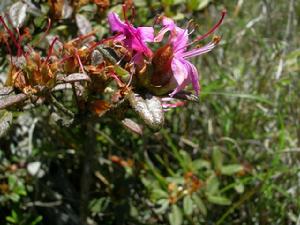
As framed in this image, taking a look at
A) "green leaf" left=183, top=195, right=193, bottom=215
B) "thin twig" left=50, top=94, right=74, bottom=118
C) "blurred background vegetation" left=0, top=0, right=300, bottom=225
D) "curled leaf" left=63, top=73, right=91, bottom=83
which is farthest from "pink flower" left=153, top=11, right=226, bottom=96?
"green leaf" left=183, top=195, right=193, bottom=215

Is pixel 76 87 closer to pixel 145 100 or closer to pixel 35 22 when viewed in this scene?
pixel 145 100

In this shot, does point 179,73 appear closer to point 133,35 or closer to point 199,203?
point 133,35

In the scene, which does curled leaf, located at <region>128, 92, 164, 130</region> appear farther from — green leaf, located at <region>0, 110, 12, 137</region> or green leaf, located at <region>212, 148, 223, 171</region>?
green leaf, located at <region>212, 148, 223, 171</region>

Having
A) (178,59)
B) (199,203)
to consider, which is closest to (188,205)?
(199,203)

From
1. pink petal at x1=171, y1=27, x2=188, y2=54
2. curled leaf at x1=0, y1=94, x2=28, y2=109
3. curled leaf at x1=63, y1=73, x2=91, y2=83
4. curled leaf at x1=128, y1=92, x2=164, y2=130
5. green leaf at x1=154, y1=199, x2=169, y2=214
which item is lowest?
green leaf at x1=154, y1=199, x2=169, y2=214

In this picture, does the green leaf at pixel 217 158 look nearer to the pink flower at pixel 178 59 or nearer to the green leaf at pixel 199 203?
the green leaf at pixel 199 203

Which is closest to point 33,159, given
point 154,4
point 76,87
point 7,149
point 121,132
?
point 7,149

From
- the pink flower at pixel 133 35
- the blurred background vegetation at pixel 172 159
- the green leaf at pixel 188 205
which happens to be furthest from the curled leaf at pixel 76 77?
the green leaf at pixel 188 205
